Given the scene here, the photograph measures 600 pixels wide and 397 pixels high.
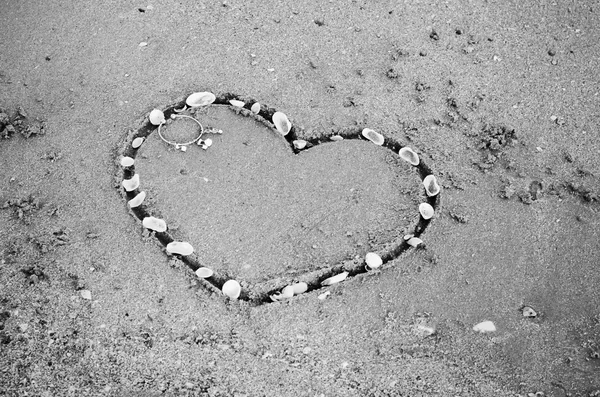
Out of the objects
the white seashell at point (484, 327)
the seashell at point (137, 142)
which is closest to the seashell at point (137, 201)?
the seashell at point (137, 142)

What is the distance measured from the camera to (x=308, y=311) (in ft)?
9.95

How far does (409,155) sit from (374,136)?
226mm

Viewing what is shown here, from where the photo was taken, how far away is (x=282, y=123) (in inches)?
146

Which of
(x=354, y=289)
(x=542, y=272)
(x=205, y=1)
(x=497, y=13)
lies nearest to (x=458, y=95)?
(x=497, y=13)

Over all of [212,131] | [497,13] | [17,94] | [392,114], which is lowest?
[17,94]

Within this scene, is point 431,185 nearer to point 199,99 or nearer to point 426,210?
point 426,210

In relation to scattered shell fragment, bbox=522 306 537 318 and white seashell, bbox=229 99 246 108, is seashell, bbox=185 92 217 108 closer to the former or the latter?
white seashell, bbox=229 99 246 108

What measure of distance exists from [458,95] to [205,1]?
1805mm

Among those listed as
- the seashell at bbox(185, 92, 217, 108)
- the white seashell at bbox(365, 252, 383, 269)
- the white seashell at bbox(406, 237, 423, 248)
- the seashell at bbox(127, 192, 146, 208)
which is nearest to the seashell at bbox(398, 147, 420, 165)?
the white seashell at bbox(406, 237, 423, 248)

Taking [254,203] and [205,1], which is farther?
[205,1]

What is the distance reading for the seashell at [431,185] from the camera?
136 inches

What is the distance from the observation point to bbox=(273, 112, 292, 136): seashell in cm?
368

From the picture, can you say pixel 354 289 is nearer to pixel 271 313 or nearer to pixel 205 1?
pixel 271 313

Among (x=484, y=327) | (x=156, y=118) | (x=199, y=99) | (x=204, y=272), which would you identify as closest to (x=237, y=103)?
(x=199, y=99)
